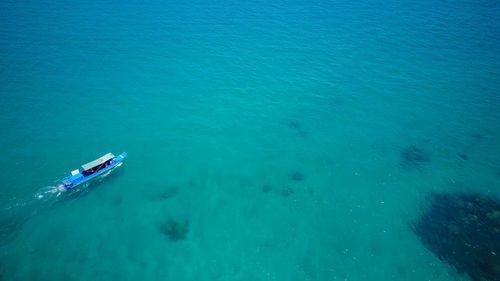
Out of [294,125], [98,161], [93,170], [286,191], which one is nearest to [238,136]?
[294,125]

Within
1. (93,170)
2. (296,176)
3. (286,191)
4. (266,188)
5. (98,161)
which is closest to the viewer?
(93,170)

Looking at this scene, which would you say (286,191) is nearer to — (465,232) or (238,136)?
(238,136)

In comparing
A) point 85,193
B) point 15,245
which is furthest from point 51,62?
point 15,245

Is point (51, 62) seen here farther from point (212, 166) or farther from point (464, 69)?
point (464, 69)

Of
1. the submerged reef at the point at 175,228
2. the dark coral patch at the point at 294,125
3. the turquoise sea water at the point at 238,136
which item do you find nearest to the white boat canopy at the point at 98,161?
the turquoise sea water at the point at 238,136

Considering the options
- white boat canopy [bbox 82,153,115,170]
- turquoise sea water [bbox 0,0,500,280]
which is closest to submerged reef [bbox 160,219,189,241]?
turquoise sea water [bbox 0,0,500,280]

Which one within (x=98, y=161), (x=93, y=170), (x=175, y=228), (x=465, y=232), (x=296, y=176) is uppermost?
(x=98, y=161)
